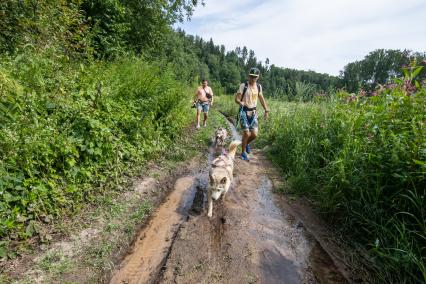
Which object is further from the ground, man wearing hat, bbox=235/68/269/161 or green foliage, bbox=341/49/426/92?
green foliage, bbox=341/49/426/92

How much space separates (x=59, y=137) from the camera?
3.41 meters

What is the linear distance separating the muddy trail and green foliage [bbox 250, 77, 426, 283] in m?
0.55

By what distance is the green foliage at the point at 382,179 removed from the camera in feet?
8.87

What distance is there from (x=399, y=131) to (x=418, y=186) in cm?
88

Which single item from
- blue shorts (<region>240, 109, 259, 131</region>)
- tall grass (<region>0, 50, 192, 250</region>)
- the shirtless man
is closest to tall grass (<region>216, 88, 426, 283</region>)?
blue shorts (<region>240, 109, 259, 131</region>)

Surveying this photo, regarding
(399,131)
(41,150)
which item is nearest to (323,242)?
(399,131)

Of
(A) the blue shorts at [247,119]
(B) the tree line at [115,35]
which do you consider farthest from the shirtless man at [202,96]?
(A) the blue shorts at [247,119]

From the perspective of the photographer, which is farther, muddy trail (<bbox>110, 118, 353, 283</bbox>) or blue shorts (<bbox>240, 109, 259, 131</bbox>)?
blue shorts (<bbox>240, 109, 259, 131</bbox>)

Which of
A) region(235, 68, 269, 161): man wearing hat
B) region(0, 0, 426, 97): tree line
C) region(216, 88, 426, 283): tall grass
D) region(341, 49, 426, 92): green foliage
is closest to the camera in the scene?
region(216, 88, 426, 283): tall grass

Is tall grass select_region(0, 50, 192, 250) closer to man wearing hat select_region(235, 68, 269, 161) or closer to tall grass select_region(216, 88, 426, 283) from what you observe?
man wearing hat select_region(235, 68, 269, 161)

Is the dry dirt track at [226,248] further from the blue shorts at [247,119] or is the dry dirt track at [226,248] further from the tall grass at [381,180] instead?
the blue shorts at [247,119]

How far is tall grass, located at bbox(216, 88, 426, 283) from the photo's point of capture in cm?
270

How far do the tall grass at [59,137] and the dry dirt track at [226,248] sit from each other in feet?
3.91

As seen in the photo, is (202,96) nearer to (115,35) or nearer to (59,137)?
(115,35)
